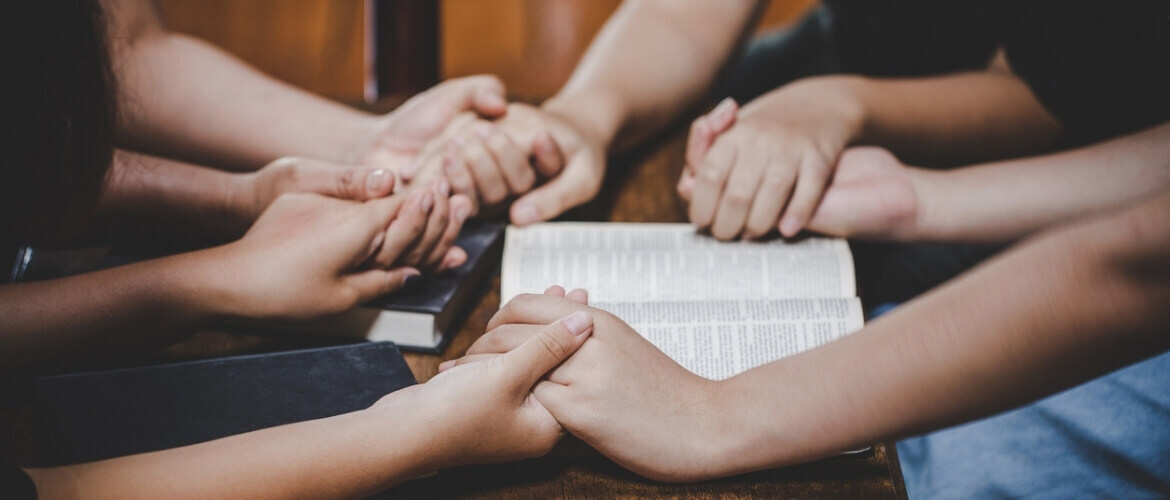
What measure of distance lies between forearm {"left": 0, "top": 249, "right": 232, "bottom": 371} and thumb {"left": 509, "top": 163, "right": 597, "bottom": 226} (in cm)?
27

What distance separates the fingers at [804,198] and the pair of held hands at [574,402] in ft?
0.78

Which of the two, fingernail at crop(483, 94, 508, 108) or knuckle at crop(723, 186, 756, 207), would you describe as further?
fingernail at crop(483, 94, 508, 108)

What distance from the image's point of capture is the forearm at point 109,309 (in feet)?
1.85

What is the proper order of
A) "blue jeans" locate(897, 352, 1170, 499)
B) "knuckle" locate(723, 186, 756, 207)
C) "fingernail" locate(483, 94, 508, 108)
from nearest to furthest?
"blue jeans" locate(897, 352, 1170, 499)
"knuckle" locate(723, 186, 756, 207)
"fingernail" locate(483, 94, 508, 108)

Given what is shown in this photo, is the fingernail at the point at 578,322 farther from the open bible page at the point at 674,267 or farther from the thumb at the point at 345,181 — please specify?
the thumb at the point at 345,181

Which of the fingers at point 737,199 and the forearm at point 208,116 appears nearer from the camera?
the fingers at point 737,199

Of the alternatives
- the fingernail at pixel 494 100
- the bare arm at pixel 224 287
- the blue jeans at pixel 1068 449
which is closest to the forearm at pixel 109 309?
the bare arm at pixel 224 287

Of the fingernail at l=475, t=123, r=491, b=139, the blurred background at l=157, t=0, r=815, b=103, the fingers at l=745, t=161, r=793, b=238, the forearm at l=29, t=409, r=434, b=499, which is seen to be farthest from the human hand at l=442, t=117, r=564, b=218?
the blurred background at l=157, t=0, r=815, b=103

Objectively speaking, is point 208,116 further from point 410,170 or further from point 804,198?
point 804,198

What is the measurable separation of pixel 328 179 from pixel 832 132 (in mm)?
474

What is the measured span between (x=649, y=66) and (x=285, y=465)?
2.21 feet

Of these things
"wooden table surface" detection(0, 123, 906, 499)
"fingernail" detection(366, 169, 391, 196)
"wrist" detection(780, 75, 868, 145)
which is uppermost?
"fingernail" detection(366, 169, 391, 196)

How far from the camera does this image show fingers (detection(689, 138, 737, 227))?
2.37 feet

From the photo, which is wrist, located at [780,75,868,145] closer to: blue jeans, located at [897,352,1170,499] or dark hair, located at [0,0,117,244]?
blue jeans, located at [897,352,1170,499]
